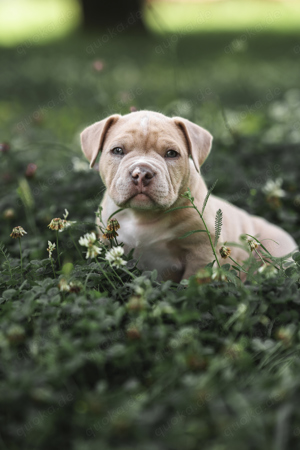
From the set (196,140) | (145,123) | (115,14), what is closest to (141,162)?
(145,123)

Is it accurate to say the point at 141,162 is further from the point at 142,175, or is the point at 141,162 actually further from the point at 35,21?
the point at 35,21

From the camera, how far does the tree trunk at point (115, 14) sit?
53.8 feet

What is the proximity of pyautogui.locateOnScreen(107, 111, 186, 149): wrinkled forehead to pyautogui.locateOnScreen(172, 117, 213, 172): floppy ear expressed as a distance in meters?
0.04

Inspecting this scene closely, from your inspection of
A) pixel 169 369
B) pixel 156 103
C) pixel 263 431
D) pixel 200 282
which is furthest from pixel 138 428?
pixel 156 103

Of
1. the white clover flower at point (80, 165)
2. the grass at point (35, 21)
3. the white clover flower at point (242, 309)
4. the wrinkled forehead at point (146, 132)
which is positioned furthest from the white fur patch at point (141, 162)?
the grass at point (35, 21)

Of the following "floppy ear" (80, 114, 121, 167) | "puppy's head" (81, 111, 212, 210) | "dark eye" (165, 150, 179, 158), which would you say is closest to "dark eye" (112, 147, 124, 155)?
"puppy's head" (81, 111, 212, 210)

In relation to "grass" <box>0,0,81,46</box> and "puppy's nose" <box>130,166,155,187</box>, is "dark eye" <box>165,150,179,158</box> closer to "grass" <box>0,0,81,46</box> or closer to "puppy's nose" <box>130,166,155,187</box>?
"puppy's nose" <box>130,166,155,187</box>

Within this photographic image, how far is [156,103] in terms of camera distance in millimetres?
8219

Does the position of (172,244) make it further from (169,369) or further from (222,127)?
(222,127)

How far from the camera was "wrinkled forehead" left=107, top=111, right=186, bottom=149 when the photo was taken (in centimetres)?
333

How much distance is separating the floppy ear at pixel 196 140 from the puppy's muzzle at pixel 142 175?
1.40 feet

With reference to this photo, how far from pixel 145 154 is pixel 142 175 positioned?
28 cm

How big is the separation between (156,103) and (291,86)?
10.3ft

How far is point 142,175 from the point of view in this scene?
3.09 metres
